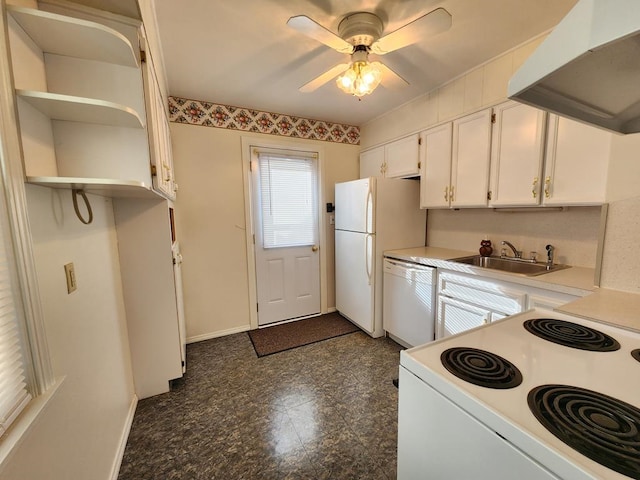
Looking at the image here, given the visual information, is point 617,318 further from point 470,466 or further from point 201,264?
point 201,264

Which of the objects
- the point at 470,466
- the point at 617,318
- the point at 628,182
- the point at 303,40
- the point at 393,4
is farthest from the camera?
the point at 303,40

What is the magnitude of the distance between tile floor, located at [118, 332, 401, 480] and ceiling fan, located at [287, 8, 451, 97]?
6.91 feet

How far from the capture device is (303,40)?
176cm

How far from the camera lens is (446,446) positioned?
2.23 feet

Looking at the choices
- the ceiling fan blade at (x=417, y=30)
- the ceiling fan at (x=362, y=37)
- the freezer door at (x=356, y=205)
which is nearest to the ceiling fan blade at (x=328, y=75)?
the ceiling fan at (x=362, y=37)

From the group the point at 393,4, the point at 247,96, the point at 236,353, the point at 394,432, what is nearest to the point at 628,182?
the point at 393,4

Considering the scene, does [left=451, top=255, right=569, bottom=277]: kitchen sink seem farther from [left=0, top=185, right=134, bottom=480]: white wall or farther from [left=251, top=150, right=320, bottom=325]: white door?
[left=0, top=185, right=134, bottom=480]: white wall

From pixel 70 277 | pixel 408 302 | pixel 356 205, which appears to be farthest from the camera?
pixel 356 205

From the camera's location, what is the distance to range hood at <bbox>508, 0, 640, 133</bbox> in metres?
0.51

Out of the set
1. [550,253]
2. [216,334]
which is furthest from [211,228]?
[550,253]

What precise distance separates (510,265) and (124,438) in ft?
9.69

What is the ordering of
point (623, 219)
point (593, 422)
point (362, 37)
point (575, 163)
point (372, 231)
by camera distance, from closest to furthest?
point (593, 422) < point (623, 219) < point (362, 37) < point (575, 163) < point (372, 231)

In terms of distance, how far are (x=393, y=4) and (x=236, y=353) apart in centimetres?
290

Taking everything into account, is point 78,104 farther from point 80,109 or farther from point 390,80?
point 390,80
